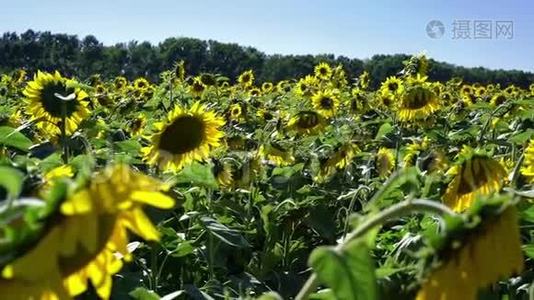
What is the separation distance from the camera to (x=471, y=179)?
195cm

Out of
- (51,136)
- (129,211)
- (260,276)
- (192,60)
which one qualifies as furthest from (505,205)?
(192,60)

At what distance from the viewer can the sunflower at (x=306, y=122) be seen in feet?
15.0

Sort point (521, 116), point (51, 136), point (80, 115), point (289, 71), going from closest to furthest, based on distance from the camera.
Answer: point (80, 115)
point (51, 136)
point (521, 116)
point (289, 71)

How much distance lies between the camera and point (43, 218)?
0.77 m

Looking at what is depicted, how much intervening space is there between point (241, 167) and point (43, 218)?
2390 mm

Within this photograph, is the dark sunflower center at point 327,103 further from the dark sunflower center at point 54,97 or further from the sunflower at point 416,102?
the dark sunflower center at point 54,97

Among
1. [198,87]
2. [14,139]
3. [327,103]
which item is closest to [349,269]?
[14,139]

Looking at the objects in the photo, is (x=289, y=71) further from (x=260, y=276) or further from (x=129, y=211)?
(x=129, y=211)

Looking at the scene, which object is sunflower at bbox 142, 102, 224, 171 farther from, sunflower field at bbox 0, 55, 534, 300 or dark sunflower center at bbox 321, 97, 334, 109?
dark sunflower center at bbox 321, 97, 334, 109

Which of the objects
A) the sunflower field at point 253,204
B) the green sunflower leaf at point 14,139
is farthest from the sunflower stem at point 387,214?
the green sunflower leaf at point 14,139

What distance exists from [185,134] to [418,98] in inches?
79.6

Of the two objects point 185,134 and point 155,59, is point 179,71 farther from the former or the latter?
point 155,59

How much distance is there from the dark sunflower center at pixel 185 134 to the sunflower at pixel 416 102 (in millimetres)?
1944

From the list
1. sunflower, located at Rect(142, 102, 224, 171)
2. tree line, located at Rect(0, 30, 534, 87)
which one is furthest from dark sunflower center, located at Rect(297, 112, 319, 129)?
tree line, located at Rect(0, 30, 534, 87)
